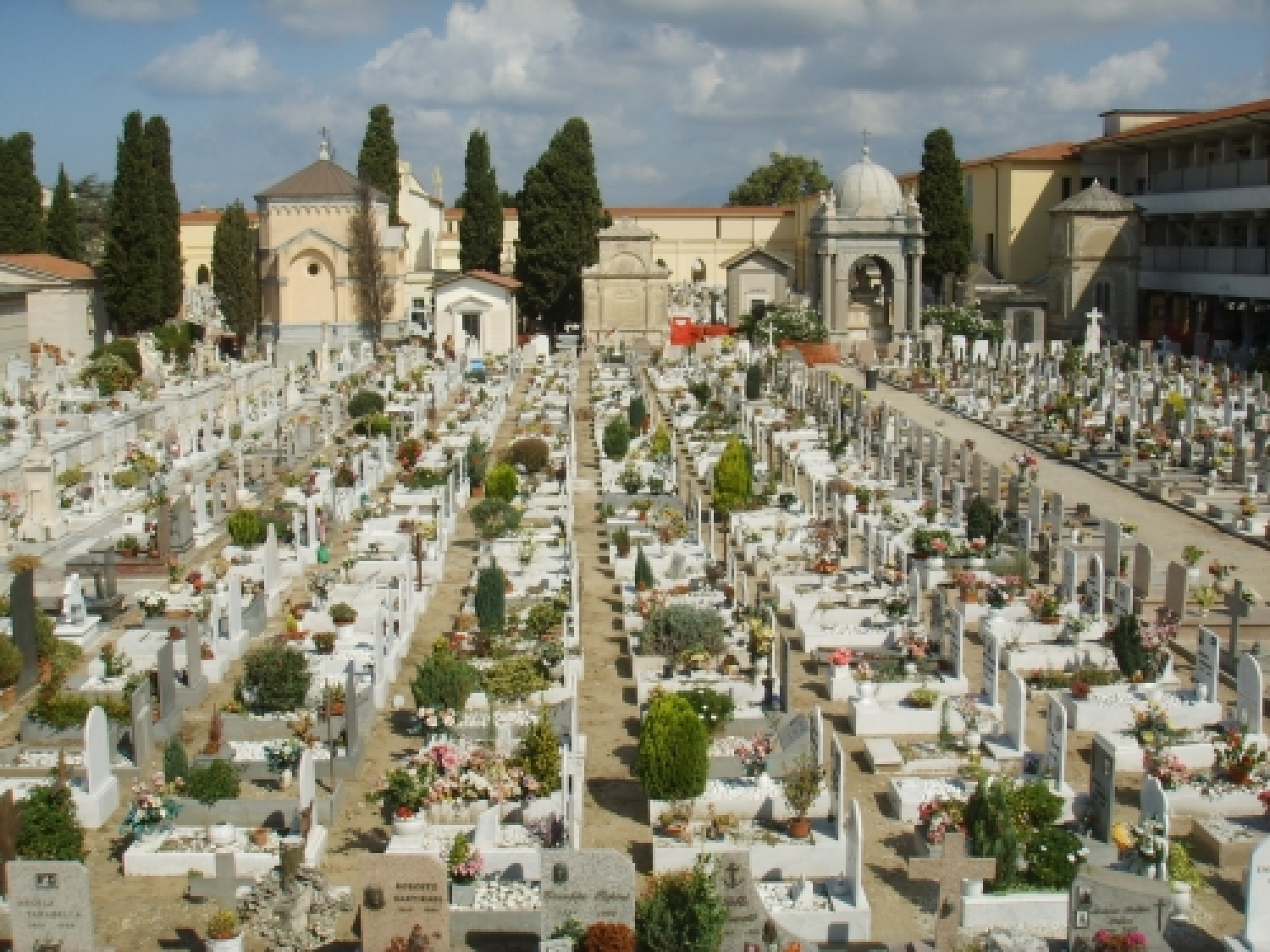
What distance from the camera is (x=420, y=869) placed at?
9.09 m

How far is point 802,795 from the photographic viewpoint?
1096 centimetres

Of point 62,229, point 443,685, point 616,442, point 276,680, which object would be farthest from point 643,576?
point 62,229

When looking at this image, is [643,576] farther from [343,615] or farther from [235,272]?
[235,272]

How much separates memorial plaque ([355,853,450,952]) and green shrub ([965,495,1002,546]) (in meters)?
12.8

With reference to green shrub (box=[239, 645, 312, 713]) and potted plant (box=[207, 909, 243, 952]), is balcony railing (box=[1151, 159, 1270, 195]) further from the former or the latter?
potted plant (box=[207, 909, 243, 952])

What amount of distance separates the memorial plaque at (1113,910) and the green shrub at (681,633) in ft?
21.0

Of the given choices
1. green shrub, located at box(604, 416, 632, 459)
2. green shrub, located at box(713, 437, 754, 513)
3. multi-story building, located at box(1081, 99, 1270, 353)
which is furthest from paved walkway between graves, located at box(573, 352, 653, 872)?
multi-story building, located at box(1081, 99, 1270, 353)

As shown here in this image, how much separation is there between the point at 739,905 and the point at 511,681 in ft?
18.8

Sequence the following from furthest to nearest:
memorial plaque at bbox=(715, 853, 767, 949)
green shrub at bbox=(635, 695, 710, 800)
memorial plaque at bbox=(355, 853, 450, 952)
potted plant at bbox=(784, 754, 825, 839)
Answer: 1. green shrub at bbox=(635, 695, 710, 800)
2. potted plant at bbox=(784, 754, 825, 839)
3. memorial plaque at bbox=(355, 853, 450, 952)
4. memorial plaque at bbox=(715, 853, 767, 949)

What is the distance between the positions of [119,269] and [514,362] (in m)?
14.3

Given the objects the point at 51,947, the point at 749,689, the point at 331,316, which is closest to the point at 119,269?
the point at 331,316

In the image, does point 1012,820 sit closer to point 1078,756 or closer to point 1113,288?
point 1078,756

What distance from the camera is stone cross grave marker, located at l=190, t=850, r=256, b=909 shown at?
10.3 m

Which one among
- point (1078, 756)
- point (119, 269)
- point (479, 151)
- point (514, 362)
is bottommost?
point (1078, 756)
